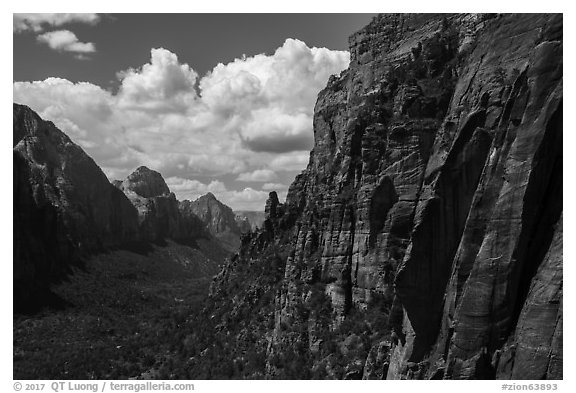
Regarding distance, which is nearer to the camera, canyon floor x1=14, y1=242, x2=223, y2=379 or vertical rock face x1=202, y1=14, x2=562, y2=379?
vertical rock face x1=202, y1=14, x2=562, y2=379

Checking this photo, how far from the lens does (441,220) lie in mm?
47281

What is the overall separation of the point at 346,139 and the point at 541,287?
41126 mm

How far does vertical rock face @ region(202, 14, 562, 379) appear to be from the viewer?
134 ft

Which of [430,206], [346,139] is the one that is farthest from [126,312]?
[430,206]

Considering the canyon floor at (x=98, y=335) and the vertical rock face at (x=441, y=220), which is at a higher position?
Result: the vertical rock face at (x=441, y=220)

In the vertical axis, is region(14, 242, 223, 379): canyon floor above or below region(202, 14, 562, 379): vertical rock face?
below

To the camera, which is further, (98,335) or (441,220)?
(98,335)

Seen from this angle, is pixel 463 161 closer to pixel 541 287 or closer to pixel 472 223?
pixel 472 223

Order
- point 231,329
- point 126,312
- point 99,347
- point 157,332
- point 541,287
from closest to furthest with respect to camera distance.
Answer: point 541,287 < point 231,329 < point 99,347 < point 157,332 < point 126,312

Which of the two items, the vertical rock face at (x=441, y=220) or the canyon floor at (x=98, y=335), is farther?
the canyon floor at (x=98, y=335)

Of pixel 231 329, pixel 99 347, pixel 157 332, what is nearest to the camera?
pixel 231 329

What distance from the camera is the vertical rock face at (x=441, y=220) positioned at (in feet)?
134

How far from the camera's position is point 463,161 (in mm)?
46344

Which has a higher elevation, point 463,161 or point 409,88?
point 409,88
